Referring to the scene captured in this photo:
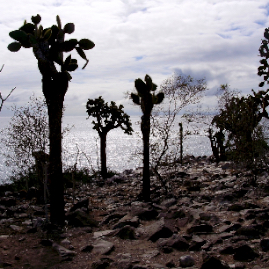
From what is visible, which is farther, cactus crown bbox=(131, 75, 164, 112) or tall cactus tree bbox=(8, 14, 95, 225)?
cactus crown bbox=(131, 75, 164, 112)

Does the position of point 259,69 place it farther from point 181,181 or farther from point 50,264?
point 50,264

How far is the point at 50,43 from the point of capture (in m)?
11.4

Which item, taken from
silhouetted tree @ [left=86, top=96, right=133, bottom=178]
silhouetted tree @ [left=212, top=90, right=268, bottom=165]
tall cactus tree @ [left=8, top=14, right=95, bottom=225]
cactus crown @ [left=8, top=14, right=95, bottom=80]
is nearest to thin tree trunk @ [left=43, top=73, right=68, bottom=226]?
tall cactus tree @ [left=8, top=14, right=95, bottom=225]

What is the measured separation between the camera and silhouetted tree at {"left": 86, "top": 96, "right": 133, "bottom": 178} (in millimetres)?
26156

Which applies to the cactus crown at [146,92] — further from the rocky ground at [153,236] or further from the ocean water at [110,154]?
the rocky ground at [153,236]

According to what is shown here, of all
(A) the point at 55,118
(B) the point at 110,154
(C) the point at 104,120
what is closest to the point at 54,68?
(A) the point at 55,118

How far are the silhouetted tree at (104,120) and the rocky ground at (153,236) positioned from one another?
38.3 feet

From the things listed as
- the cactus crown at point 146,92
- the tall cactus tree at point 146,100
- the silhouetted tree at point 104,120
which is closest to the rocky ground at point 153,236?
the tall cactus tree at point 146,100

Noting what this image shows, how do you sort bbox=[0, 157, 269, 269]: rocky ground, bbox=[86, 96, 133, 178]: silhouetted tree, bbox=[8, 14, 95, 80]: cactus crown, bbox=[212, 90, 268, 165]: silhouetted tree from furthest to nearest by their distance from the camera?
bbox=[86, 96, 133, 178]: silhouetted tree → bbox=[212, 90, 268, 165]: silhouetted tree → bbox=[8, 14, 95, 80]: cactus crown → bbox=[0, 157, 269, 269]: rocky ground

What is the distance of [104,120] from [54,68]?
15351mm

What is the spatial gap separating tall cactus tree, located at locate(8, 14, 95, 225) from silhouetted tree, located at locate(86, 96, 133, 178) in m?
14.6

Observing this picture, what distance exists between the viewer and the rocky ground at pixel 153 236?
25.2ft

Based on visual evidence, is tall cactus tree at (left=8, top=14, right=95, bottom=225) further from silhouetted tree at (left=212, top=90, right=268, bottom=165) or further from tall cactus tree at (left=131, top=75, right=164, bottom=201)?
silhouetted tree at (left=212, top=90, right=268, bottom=165)

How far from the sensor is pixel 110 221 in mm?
11875
